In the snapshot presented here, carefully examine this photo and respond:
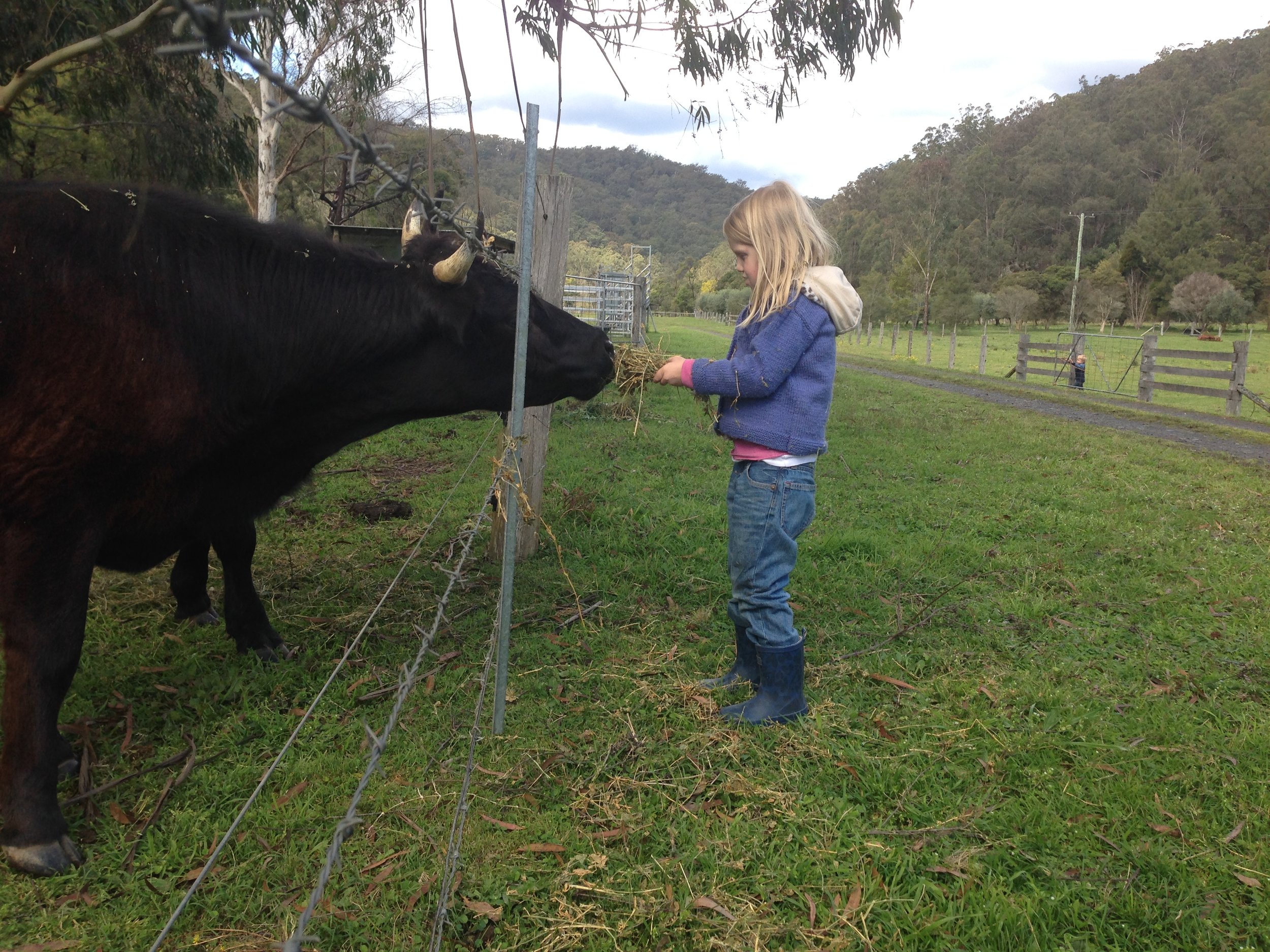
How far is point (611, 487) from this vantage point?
6.83 metres

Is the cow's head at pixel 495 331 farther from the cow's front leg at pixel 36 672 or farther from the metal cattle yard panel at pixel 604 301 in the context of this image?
the metal cattle yard panel at pixel 604 301

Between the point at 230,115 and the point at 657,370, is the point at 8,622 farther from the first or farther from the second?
the point at 230,115

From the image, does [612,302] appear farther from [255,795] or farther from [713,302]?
[713,302]

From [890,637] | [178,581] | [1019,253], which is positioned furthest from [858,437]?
[1019,253]

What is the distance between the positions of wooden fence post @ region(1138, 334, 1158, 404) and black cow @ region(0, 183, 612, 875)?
1886 cm

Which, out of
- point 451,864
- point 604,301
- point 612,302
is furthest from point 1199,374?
point 451,864

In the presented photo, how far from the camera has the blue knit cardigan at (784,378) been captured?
302cm

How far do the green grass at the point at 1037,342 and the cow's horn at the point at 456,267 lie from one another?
17.3 meters

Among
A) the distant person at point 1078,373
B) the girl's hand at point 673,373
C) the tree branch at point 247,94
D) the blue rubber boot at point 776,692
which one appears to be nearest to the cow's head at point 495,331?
the girl's hand at point 673,373

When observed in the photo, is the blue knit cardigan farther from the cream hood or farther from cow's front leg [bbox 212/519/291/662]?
cow's front leg [bbox 212/519/291/662]

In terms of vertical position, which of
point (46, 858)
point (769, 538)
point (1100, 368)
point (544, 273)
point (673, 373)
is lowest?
point (46, 858)

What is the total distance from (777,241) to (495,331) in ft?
4.13

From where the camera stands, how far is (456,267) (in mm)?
3148

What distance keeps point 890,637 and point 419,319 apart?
2.83m
